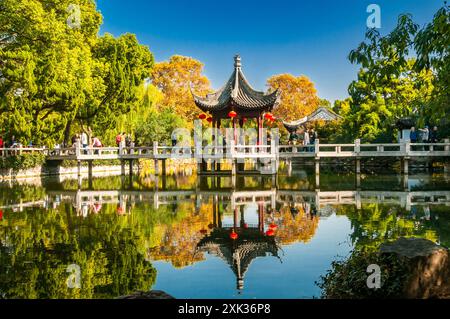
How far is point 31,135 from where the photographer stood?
68.3 feet

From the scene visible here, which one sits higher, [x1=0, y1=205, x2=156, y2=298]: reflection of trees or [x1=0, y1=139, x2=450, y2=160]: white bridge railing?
[x1=0, y1=139, x2=450, y2=160]: white bridge railing

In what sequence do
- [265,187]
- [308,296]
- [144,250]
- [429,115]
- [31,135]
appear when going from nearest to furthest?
[308,296] < [429,115] < [144,250] < [265,187] < [31,135]

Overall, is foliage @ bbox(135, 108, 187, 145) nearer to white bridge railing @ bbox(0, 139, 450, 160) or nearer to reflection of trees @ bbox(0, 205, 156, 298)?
white bridge railing @ bbox(0, 139, 450, 160)

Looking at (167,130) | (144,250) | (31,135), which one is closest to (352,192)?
(144,250)

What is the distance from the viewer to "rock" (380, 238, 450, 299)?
4.26 meters

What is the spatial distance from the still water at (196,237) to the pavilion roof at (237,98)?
9108 millimetres

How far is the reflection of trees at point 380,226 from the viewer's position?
308 inches

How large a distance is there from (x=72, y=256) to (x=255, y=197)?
8.69 meters

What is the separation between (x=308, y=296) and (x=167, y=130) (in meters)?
31.4

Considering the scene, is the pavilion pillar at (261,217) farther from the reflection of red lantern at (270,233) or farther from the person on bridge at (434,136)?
the person on bridge at (434,136)

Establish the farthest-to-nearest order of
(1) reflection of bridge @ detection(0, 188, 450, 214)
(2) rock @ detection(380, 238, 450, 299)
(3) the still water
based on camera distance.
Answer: (1) reflection of bridge @ detection(0, 188, 450, 214)
(3) the still water
(2) rock @ detection(380, 238, 450, 299)

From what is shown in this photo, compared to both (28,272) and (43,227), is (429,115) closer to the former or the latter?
(28,272)

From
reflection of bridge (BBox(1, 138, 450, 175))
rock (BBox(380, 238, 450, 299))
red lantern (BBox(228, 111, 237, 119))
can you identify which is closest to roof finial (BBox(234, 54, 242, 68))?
red lantern (BBox(228, 111, 237, 119))

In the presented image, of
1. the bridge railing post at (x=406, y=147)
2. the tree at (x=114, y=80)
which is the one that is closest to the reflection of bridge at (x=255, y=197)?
the bridge railing post at (x=406, y=147)
